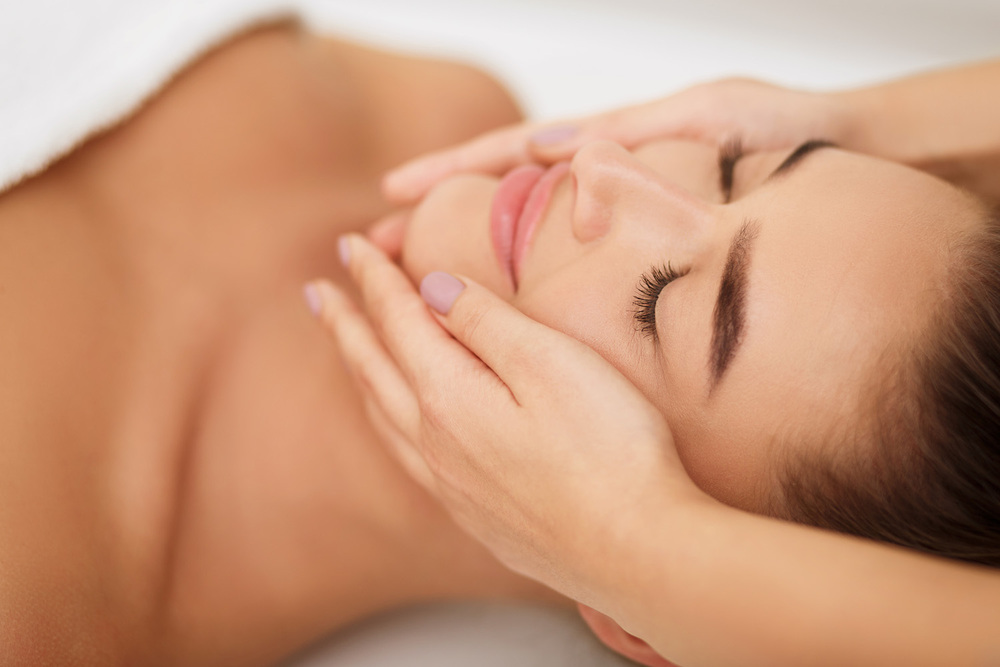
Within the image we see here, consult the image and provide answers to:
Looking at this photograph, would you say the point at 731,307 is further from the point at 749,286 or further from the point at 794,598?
the point at 794,598

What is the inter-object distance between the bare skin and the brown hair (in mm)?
540

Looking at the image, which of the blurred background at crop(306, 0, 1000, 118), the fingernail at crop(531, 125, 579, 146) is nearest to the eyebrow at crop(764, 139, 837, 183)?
the fingernail at crop(531, 125, 579, 146)

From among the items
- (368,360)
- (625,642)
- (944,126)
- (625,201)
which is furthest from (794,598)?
(944,126)

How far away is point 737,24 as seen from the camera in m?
2.04

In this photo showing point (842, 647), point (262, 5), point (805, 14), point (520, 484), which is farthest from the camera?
point (805, 14)

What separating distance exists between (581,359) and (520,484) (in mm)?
133

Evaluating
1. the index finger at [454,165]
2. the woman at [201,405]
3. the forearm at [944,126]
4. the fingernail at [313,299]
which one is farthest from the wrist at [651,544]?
the forearm at [944,126]

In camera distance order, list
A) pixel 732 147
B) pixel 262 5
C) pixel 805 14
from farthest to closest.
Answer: pixel 805 14
pixel 262 5
pixel 732 147

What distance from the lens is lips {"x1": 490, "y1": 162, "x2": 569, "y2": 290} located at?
0.89 metres

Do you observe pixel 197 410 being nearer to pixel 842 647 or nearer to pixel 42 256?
pixel 42 256

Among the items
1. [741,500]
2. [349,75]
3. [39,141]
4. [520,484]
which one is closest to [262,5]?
[349,75]

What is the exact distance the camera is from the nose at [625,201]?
0.79m

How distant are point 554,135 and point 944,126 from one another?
62 cm

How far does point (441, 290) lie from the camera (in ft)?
2.69
